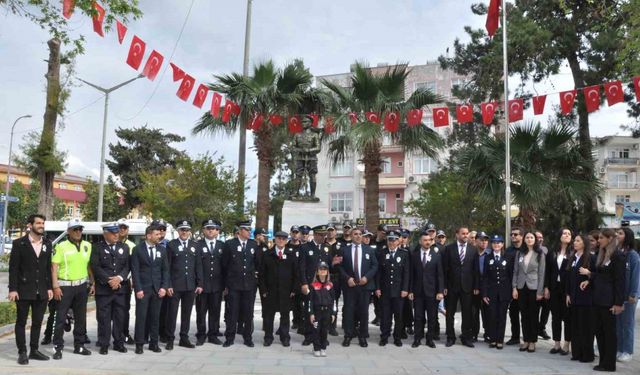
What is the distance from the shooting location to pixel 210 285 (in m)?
9.67

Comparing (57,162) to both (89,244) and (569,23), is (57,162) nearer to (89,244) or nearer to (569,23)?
(89,244)

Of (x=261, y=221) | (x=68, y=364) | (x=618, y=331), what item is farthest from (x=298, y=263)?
(x=261, y=221)

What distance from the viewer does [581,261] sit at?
8.45 metres

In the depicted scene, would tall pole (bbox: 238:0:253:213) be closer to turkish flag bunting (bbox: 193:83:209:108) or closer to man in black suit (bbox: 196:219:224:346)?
turkish flag bunting (bbox: 193:83:209:108)

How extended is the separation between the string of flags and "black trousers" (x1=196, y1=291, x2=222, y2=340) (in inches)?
189

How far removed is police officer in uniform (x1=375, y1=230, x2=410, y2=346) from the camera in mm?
9719

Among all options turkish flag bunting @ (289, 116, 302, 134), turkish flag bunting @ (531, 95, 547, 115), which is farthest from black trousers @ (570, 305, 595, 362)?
turkish flag bunting @ (289, 116, 302, 134)

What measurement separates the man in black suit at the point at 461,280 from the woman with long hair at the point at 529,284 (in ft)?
2.38

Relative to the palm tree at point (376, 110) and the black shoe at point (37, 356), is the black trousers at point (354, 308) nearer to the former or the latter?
the black shoe at point (37, 356)

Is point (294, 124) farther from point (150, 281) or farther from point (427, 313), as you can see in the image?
point (150, 281)

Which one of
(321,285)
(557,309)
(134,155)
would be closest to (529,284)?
(557,309)

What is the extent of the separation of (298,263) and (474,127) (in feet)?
75.9

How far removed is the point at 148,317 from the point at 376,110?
958cm

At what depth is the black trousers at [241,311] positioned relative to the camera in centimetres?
944
